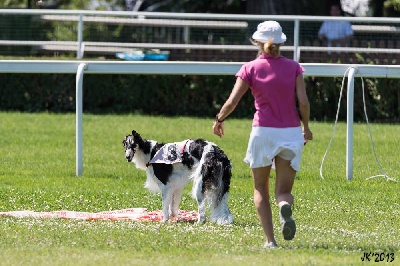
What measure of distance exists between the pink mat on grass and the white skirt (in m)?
2.64

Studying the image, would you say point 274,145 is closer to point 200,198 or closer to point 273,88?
point 273,88

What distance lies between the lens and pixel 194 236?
10.1 metres

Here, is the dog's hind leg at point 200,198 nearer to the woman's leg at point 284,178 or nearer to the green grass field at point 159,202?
the green grass field at point 159,202

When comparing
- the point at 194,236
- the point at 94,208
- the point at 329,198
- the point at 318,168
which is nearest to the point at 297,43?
the point at 318,168

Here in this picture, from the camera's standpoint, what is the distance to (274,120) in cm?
910

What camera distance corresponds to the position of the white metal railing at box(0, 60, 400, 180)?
1513 centimetres

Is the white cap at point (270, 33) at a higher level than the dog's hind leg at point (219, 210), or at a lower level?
higher

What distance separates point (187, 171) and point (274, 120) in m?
2.55

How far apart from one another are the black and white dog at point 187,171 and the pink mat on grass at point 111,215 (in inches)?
8.4

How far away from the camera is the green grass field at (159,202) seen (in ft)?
29.7

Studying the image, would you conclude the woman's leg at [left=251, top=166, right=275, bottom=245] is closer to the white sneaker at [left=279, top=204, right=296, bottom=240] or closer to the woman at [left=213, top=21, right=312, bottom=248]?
the woman at [left=213, top=21, right=312, bottom=248]

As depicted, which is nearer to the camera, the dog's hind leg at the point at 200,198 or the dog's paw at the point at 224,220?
the dog's paw at the point at 224,220
